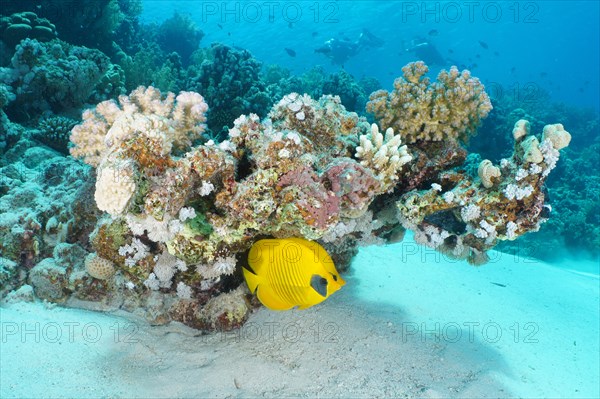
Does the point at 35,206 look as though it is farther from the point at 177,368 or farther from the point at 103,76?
the point at 103,76

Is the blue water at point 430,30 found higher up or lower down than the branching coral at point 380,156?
higher up

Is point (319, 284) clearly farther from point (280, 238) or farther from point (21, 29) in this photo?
point (21, 29)

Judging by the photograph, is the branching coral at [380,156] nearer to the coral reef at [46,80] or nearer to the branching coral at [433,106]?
the branching coral at [433,106]

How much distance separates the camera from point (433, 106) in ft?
11.2

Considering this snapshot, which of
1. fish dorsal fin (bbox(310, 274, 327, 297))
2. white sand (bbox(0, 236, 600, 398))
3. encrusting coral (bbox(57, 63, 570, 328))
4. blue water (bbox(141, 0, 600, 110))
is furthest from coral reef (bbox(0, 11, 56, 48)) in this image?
blue water (bbox(141, 0, 600, 110))

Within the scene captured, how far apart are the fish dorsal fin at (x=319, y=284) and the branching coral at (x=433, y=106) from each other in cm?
174

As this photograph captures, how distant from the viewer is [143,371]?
276 cm

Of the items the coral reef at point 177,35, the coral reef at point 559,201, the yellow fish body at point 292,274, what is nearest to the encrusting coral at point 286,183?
the yellow fish body at point 292,274

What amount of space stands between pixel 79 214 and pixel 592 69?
89.9 meters

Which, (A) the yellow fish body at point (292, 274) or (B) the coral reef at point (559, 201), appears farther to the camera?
(B) the coral reef at point (559, 201)

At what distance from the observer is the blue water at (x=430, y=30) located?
51.3 meters

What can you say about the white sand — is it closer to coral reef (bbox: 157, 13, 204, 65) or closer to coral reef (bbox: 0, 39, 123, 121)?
coral reef (bbox: 0, 39, 123, 121)

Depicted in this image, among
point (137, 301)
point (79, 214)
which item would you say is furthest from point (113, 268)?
point (79, 214)

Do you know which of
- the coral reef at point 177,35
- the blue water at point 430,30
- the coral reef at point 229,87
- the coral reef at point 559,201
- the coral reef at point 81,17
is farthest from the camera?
the blue water at point 430,30
